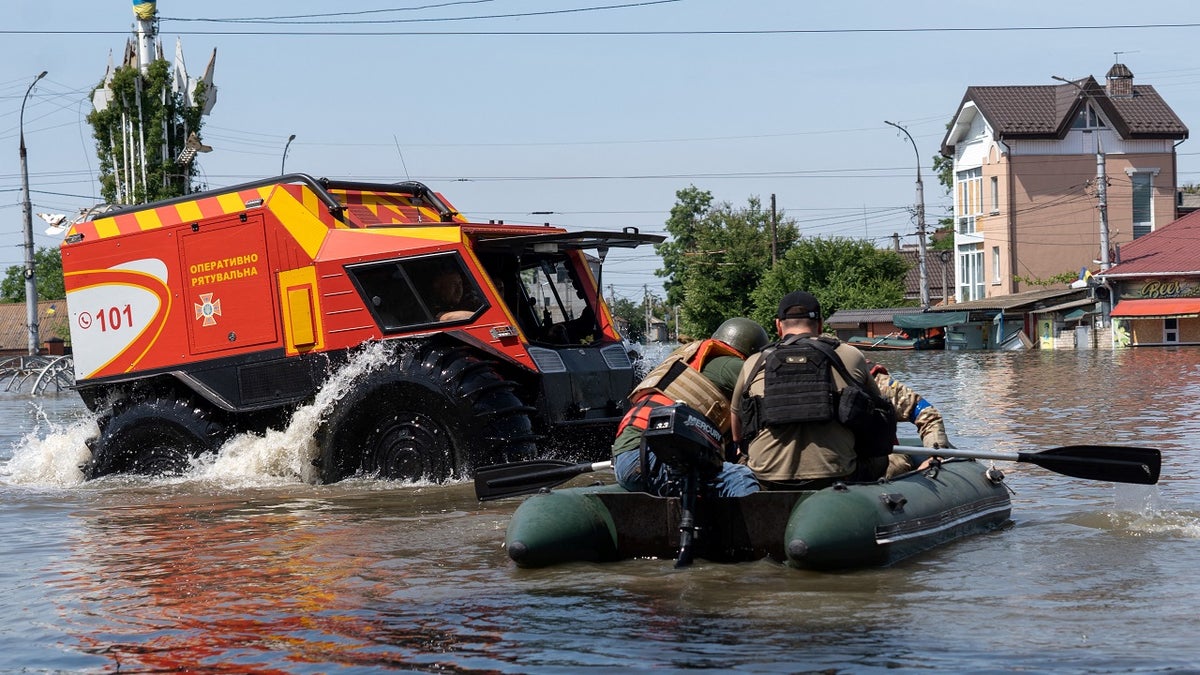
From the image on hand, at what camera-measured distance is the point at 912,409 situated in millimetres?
9039

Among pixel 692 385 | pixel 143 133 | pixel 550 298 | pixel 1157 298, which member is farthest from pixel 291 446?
pixel 1157 298

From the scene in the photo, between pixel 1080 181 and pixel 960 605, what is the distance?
57.1 metres

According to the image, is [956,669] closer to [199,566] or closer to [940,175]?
[199,566]

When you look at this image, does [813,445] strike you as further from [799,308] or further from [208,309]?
[208,309]

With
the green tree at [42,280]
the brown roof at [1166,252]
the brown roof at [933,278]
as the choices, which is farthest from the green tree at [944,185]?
the green tree at [42,280]

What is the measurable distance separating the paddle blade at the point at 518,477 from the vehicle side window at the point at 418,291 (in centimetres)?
309

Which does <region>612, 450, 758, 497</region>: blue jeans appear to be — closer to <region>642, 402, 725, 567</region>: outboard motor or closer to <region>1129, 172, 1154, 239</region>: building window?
<region>642, 402, 725, 567</region>: outboard motor

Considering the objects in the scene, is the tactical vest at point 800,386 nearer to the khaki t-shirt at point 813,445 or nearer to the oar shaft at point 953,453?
the khaki t-shirt at point 813,445

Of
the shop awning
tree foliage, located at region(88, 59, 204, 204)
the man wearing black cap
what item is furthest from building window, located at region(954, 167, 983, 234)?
the man wearing black cap

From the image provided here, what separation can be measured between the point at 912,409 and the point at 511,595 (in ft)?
8.97

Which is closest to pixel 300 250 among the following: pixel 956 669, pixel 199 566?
pixel 199 566

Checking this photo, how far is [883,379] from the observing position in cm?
902

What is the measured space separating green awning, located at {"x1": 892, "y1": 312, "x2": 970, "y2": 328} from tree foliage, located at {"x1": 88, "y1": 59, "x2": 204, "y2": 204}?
27.4m

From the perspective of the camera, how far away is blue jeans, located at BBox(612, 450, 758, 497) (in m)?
8.42
